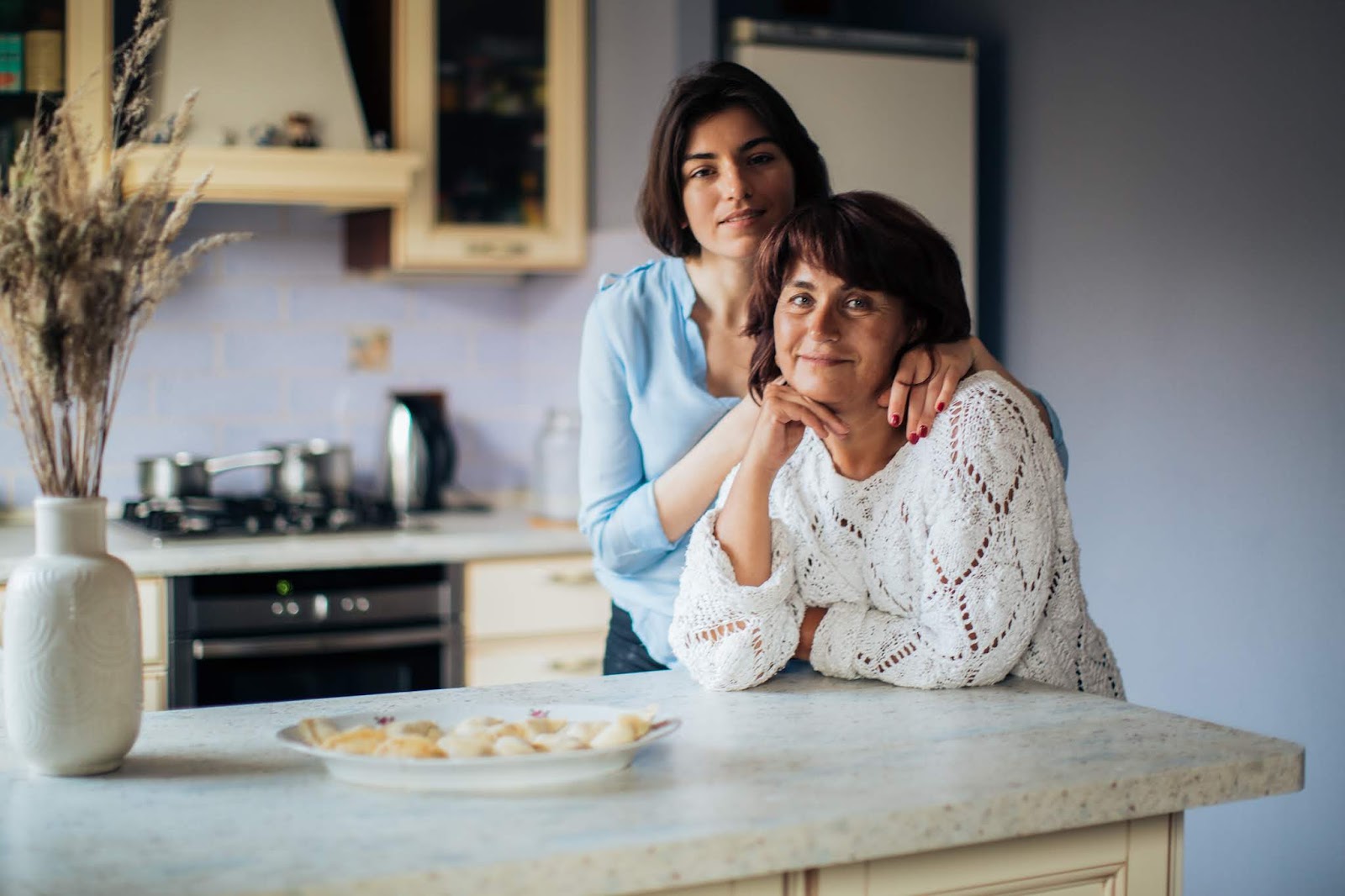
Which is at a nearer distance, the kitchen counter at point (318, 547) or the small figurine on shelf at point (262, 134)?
the kitchen counter at point (318, 547)

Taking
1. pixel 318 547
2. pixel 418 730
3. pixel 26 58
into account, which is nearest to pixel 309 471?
pixel 318 547

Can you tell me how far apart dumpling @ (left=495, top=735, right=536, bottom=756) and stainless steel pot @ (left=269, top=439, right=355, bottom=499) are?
2.44m

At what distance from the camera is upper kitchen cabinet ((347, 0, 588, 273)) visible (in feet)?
11.4

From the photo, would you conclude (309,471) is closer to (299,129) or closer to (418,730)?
(299,129)

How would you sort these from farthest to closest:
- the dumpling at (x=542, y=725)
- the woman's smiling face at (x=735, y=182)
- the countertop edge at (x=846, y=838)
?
the woman's smiling face at (x=735, y=182), the dumpling at (x=542, y=725), the countertop edge at (x=846, y=838)

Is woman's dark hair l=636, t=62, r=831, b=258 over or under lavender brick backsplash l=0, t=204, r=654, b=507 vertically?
over

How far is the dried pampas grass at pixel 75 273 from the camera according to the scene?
123cm

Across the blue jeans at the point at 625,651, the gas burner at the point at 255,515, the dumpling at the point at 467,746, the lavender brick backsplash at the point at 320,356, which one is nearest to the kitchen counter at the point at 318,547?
the gas burner at the point at 255,515

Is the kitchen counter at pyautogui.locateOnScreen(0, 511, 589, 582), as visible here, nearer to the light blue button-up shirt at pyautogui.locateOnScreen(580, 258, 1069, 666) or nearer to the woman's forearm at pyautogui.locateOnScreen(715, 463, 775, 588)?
the light blue button-up shirt at pyautogui.locateOnScreen(580, 258, 1069, 666)

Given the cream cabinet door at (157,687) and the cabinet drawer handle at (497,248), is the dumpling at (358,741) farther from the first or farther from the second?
the cabinet drawer handle at (497,248)

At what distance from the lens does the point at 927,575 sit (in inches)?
62.6

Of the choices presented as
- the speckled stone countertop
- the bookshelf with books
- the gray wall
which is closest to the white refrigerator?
the gray wall

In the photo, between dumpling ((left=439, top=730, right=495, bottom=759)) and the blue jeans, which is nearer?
dumpling ((left=439, top=730, right=495, bottom=759))

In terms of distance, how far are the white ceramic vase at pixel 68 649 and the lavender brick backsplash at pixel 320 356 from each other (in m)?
2.22
